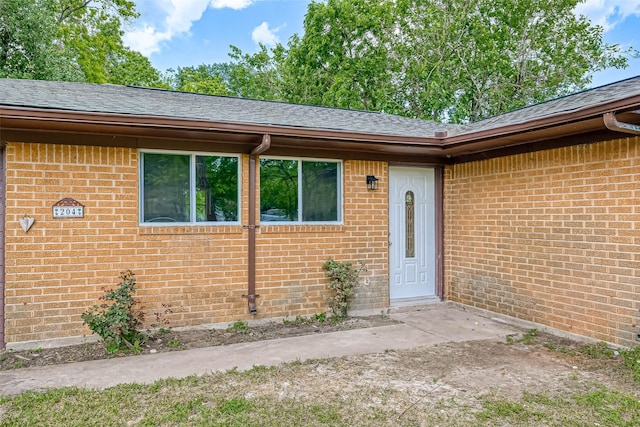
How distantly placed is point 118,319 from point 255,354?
4.87 feet

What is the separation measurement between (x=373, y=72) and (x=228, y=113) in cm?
1332

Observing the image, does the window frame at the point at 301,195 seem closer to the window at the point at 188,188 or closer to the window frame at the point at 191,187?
the window frame at the point at 191,187

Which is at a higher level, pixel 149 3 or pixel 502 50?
pixel 149 3

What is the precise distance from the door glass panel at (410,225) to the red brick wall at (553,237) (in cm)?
63

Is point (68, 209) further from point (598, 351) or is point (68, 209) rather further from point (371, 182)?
point (598, 351)

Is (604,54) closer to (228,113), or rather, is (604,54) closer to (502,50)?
(502,50)

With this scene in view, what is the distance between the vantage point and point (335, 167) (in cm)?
627

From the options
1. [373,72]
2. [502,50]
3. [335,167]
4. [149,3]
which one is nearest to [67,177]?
[335,167]

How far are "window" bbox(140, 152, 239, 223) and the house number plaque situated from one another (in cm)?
67

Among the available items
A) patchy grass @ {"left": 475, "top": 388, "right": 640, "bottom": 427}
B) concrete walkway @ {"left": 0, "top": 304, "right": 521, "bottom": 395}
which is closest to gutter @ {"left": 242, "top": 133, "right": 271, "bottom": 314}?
concrete walkway @ {"left": 0, "top": 304, "right": 521, "bottom": 395}

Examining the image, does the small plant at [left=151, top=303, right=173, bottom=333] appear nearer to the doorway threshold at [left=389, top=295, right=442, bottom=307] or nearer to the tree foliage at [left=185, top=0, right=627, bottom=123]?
the doorway threshold at [left=389, top=295, right=442, bottom=307]

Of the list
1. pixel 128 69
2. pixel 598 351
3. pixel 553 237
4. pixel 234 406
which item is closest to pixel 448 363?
pixel 598 351

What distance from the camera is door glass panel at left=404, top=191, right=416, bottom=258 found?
683cm

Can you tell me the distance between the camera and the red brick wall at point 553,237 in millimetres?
4633
